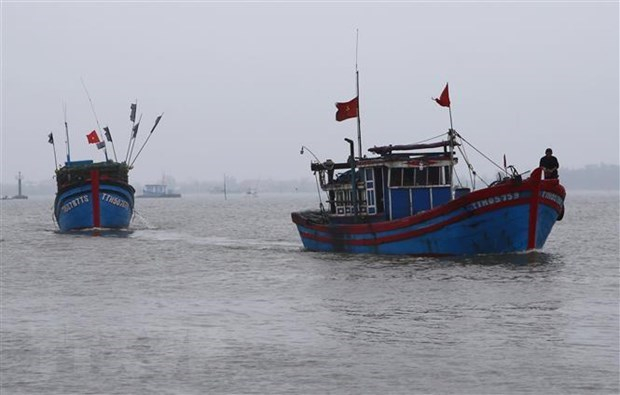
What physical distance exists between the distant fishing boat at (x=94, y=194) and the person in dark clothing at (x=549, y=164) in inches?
1242

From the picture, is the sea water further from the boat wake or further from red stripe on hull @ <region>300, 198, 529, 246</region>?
the boat wake

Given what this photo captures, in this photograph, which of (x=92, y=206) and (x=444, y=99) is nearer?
(x=444, y=99)

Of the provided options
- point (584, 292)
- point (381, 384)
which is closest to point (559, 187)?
point (584, 292)

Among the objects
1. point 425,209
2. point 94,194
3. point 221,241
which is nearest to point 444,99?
point 425,209

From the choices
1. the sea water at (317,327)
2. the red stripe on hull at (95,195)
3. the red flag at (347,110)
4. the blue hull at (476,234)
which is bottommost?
the sea water at (317,327)

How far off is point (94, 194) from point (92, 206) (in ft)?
3.09

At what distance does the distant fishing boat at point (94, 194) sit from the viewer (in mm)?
58469

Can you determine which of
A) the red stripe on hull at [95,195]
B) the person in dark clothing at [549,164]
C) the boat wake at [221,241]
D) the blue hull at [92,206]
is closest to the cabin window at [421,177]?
the person in dark clothing at [549,164]

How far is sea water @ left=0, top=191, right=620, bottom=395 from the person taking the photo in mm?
15414

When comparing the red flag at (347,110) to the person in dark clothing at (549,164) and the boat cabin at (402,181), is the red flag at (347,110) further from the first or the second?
the person in dark clothing at (549,164)

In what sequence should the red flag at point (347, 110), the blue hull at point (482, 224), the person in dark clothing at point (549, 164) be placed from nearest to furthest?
1. the blue hull at point (482, 224)
2. the person in dark clothing at point (549, 164)
3. the red flag at point (347, 110)

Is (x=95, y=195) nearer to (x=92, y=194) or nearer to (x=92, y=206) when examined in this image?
(x=92, y=194)

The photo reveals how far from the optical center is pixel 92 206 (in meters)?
59.3

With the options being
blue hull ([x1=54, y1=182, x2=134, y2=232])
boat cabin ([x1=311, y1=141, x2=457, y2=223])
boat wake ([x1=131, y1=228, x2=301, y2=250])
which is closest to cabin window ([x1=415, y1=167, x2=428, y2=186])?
boat cabin ([x1=311, y1=141, x2=457, y2=223])
